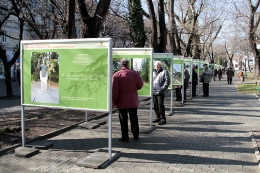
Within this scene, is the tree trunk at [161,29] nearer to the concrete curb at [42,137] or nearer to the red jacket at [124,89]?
the concrete curb at [42,137]

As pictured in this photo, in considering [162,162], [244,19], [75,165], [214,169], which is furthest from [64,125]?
[244,19]

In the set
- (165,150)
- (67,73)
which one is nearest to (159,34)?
(165,150)

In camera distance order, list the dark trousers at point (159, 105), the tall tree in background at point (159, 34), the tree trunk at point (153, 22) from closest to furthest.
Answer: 1. the dark trousers at point (159, 105)
2. the tree trunk at point (153, 22)
3. the tall tree in background at point (159, 34)

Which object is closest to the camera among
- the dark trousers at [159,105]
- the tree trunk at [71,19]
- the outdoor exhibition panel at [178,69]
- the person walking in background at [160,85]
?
the person walking in background at [160,85]

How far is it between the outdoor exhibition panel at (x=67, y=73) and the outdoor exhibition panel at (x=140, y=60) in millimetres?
2415

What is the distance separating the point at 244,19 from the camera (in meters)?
34.2

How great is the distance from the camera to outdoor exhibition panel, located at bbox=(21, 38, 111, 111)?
5.65 meters

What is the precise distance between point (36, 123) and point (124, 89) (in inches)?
135

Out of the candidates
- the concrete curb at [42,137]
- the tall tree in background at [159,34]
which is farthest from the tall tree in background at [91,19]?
the tall tree in background at [159,34]

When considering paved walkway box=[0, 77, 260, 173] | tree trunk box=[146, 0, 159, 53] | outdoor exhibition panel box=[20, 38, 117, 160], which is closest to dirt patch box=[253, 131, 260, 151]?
paved walkway box=[0, 77, 260, 173]

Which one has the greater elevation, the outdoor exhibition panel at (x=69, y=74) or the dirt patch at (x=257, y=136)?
the outdoor exhibition panel at (x=69, y=74)

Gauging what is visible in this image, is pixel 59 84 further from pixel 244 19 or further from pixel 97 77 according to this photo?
pixel 244 19

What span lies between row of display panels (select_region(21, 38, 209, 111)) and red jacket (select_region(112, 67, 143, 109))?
939mm

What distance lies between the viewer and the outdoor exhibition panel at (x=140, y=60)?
8273 mm
